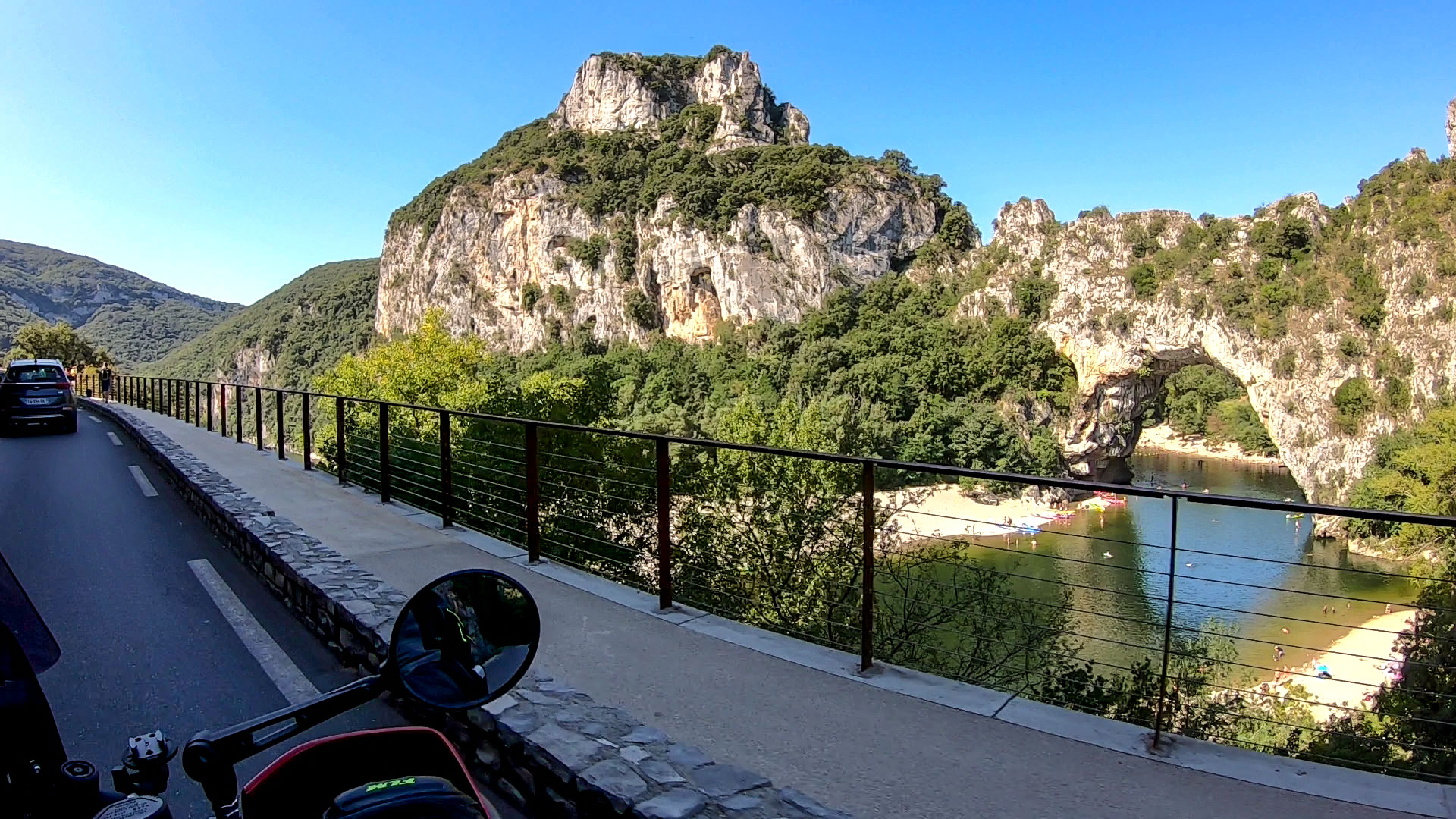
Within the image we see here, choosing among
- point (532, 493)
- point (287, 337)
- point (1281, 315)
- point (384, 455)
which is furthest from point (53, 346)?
point (287, 337)

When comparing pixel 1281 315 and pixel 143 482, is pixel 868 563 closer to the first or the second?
pixel 143 482

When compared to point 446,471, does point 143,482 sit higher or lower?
lower

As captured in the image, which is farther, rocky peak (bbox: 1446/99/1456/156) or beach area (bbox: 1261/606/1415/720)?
rocky peak (bbox: 1446/99/1456/156)

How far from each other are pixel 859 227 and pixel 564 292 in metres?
37.3

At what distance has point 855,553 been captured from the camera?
25.7 feet

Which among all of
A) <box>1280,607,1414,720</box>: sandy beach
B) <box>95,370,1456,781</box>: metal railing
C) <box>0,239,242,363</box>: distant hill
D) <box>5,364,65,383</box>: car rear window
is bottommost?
<box>1280,607,1414,720</box>: sandy beach

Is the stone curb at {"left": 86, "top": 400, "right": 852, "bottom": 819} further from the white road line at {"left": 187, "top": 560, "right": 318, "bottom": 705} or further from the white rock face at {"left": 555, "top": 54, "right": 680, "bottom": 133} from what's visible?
the white rock face at {"left": 555, "top": 54, "right": 680, "bottom": 133}

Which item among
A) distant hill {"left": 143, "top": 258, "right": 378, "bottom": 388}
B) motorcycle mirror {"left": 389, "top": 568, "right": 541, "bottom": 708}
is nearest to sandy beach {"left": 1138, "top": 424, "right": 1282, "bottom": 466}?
motorcycle mirror {"left": 389, "top": 568, "right": 541, "bottom": 708}

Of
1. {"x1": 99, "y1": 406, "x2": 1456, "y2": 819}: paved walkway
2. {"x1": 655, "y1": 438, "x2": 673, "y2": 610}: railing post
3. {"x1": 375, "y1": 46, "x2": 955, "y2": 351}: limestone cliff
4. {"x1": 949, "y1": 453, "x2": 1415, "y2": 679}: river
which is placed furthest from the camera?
{"x1": 375, "y1": 46, "x2": 955, "y2": 351}: limestone cliff

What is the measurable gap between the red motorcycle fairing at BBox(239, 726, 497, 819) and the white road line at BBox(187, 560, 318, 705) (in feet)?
6.38

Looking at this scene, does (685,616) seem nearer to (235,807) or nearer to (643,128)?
(235,807)

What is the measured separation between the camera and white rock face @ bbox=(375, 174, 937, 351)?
82.5 metres

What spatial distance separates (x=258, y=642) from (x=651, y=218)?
93005 millimetres

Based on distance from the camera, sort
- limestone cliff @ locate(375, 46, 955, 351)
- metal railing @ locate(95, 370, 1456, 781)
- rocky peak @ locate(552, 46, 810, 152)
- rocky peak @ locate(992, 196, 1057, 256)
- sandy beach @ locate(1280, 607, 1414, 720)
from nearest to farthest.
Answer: metal railing @ locate(95, 370, 1456, 781) < sandy beach @ locate(1280, 607, 1414, 720) < rocky peak @ locate(992, 196, 1057, 256) < limestone cliff @ locate(375, 46, 955, 351) < rocky peak @ locate(552, 46, 810, 152)
